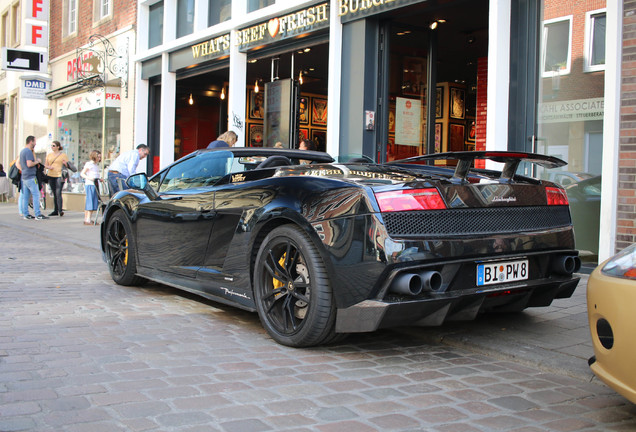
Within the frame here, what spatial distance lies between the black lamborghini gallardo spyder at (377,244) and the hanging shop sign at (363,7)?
5346 mm

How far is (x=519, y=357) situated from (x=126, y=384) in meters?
2.29

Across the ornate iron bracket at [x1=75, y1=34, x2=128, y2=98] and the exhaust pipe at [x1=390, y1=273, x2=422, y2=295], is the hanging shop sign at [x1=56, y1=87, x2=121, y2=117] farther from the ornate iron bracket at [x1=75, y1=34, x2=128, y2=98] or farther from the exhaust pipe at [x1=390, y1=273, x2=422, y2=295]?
the exhaust pipe at [x1=390, y1=273, x2=422, y2=295]

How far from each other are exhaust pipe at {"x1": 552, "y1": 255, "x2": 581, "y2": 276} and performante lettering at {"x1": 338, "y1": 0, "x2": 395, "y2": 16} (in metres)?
6.38

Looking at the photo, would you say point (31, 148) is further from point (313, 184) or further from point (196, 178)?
point (313, 184)

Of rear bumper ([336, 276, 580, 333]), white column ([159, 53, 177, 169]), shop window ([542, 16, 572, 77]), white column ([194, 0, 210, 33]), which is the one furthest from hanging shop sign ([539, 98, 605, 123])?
white column ([159, 53, 177, 169])

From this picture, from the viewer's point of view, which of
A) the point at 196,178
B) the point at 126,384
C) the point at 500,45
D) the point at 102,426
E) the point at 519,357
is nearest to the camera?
the point at 102,426

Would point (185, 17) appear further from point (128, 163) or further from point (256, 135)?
point (128, 163)

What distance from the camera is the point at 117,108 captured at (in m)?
18.7

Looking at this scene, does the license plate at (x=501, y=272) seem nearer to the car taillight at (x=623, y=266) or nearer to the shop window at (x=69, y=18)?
→ the car taillight at (x=623, y=266)

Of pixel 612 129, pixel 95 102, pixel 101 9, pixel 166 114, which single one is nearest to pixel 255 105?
pixel 166 114

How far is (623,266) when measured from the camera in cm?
280

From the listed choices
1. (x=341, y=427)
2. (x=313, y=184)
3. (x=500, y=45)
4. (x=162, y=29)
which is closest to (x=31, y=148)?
(x=162, y=29)

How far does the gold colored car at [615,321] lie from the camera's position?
8.61 feet

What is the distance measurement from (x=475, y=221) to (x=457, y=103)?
456 inches
